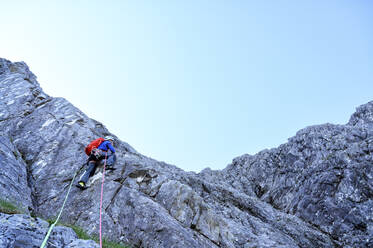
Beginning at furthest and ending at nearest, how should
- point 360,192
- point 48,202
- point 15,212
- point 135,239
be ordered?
point 360,192, point 48,202, point 135,239, point 15,212

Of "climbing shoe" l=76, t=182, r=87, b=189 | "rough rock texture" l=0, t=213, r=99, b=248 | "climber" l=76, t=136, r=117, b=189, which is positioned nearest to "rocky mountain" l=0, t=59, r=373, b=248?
"rough rock texture" l=0, t=213, r=99, b=248

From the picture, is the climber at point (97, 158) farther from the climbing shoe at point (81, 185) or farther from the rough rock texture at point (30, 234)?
the rough rock texture at point (30, 234)

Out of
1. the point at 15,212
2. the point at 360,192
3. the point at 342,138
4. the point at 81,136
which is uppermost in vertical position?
the point at 342,138

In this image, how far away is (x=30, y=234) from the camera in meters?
6.57

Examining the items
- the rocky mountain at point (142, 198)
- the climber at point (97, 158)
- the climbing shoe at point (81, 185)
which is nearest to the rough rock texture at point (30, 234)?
the rocky mountain at point (142, 198)

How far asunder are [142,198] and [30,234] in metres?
6.59

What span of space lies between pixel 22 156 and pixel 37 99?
32.3 ft

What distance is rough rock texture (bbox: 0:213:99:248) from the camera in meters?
6.22

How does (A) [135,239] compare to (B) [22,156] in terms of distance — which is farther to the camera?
(B) [22,156]

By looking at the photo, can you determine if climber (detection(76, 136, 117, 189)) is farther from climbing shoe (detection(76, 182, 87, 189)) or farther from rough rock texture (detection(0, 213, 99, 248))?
rough rock texture (detection(0, 213, 99, 248))

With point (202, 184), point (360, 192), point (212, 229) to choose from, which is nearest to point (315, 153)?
point (360, 192)

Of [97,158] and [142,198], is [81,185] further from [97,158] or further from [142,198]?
[142,198]

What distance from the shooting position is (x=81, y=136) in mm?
18641

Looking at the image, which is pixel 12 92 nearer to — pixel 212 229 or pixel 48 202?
pixel 48 202
